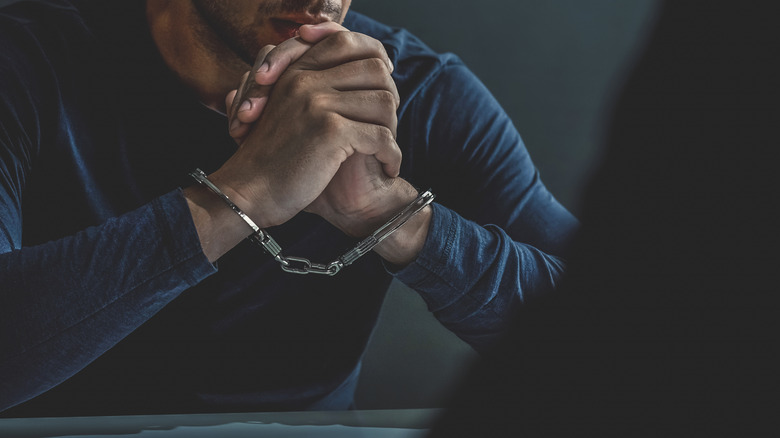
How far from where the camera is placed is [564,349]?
0.18m

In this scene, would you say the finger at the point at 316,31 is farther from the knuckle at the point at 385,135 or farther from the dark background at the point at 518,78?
the dark background at the point at 518,78

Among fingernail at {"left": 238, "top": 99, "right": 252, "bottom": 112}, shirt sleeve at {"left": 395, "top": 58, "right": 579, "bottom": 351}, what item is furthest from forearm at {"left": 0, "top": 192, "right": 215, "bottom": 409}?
shirt sleeve at {"left": 395, "top": 58, "right": 579, "bottom": 351}

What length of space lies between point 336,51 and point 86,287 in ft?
1.11

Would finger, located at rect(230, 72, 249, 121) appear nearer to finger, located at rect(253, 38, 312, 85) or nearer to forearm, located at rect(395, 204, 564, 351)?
finger, located at rect(253, 38, 312, 85)

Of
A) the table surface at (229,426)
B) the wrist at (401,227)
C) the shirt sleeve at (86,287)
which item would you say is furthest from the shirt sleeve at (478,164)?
the shirt sleeve at (86,287)

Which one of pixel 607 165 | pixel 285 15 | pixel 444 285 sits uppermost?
pixel 607 165

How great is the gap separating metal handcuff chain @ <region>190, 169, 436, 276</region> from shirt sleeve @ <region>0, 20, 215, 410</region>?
0.15 feet

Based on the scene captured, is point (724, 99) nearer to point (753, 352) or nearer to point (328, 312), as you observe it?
point (753, 352)

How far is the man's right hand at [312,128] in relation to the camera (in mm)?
632

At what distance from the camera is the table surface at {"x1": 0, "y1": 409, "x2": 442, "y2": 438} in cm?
69

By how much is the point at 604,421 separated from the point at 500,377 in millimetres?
30

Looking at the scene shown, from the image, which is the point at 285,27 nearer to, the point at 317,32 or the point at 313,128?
the point at 317,32

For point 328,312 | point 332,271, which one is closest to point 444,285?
point 332,271

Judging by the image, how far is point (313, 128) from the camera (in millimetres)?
629
